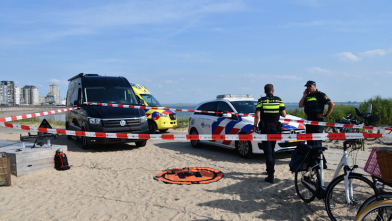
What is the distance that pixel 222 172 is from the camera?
6.58 m

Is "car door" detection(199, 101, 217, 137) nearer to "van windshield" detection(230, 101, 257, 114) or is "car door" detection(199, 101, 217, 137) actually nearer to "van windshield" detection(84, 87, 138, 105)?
"van windshield" detection(230, 101, 257, 114)

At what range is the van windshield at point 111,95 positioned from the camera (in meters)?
9.80

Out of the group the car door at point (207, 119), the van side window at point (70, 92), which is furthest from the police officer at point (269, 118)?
the van side window at point (70, 92)

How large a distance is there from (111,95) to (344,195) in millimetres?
8269

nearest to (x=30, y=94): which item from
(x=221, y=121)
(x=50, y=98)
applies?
(x=50, y=98)

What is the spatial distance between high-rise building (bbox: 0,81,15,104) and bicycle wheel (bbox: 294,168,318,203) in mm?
178896

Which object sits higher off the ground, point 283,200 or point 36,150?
point 36,150

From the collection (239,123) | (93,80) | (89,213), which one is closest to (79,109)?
(93,80)

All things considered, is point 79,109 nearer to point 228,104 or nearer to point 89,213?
point 228,104

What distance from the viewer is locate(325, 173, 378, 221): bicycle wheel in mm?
3553

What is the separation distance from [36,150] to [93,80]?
13.5 feet

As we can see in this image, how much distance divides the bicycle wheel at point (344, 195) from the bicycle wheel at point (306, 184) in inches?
17.9

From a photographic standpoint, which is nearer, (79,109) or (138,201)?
(138,201)

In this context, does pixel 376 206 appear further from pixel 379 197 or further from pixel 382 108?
pixel 382 108
